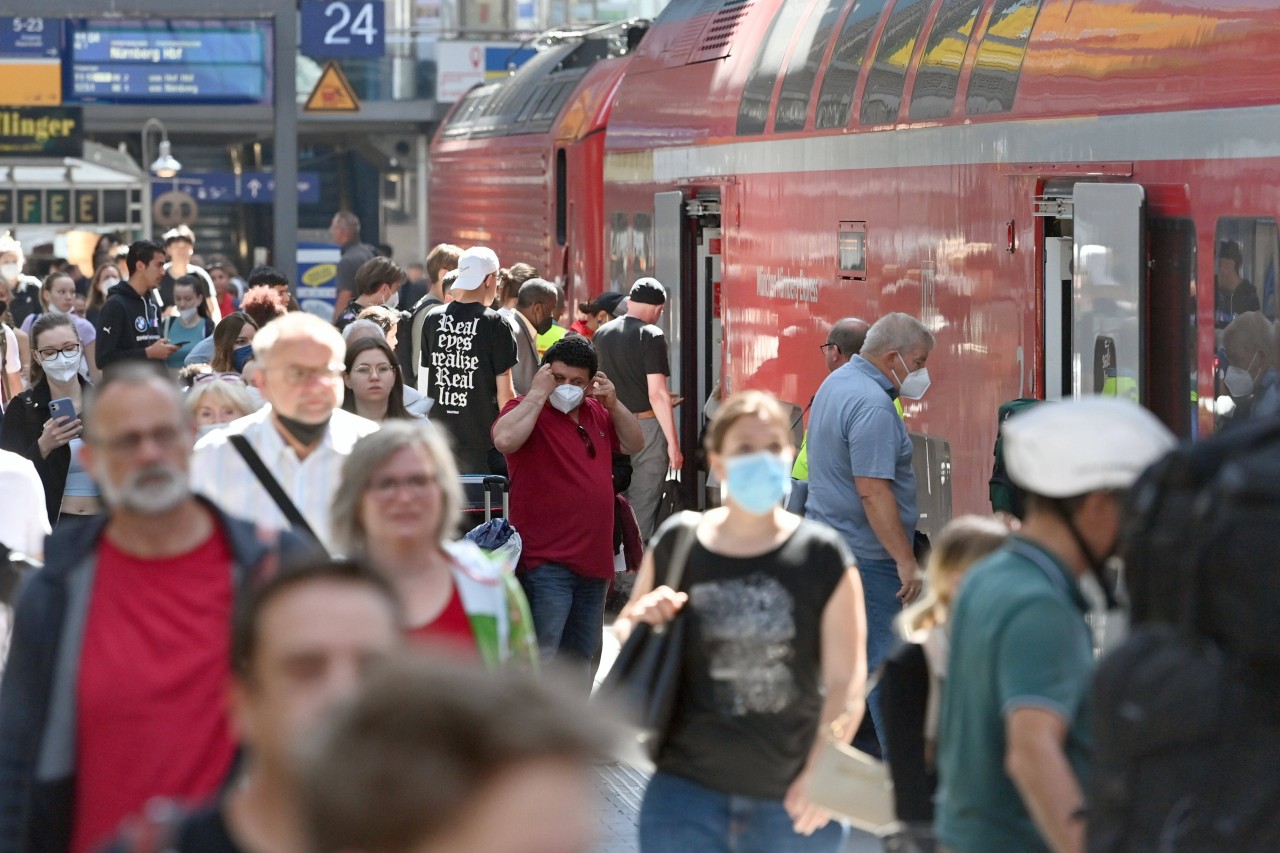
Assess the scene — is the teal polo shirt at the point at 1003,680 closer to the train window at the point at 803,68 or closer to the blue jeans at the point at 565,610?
the blue jeans at the point at 565,610

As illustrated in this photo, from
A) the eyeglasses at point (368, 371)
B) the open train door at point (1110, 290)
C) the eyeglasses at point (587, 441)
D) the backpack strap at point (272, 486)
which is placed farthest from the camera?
the eyeglasses at point (587, 441)

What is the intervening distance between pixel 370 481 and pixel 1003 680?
127 cm

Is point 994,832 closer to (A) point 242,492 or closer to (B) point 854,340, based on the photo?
(A) point 242,492

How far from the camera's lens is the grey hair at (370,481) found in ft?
13.6

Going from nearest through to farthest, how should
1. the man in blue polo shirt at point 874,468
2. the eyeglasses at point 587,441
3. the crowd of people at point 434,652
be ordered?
the crowd of people at point 434,652, the man in blue polo shirt at point 874,468, the eyeglasses at point 587,441

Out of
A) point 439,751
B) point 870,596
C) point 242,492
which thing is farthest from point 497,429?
point 439,751

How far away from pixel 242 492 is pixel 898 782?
5.09ft

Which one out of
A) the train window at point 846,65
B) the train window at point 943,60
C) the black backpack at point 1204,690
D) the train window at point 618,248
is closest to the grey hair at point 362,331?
the train window at point 943,60

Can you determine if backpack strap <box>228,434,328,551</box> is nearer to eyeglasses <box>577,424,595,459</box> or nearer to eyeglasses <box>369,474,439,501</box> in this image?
eyeglasses <box>369,474,439,501</box>

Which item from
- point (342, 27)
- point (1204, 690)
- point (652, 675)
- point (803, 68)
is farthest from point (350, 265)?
point (1204, 690)

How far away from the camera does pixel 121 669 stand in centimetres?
364

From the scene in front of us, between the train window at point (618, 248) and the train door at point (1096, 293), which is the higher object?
the train window at point (618, 248)

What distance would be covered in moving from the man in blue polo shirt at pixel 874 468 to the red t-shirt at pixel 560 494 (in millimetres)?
770

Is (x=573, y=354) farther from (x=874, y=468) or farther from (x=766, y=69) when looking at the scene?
(x=766, y=69)
